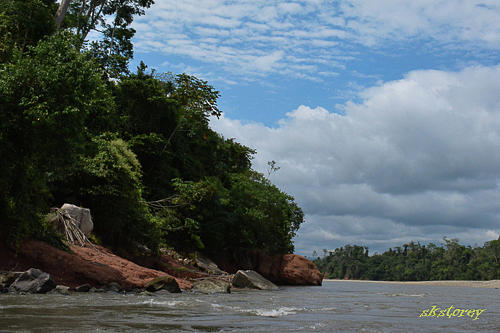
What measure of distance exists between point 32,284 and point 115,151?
33.9 ft

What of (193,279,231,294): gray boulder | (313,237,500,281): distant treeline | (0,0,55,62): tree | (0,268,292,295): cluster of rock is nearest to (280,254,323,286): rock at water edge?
(0,268,292,295): cluster of rock

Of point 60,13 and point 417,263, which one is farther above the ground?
point 60,13

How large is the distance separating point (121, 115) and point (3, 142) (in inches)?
673

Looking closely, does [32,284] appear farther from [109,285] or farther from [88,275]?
[109,285]

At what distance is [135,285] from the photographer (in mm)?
15867

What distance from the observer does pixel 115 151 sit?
2166 centimetres

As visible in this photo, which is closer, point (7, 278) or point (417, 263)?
point (7, 278)

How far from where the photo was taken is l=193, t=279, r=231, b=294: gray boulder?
18656mm

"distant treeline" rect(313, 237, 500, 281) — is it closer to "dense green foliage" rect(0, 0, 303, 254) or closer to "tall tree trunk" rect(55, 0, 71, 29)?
"dense green foliage" rect(0, 0, 303, 254)

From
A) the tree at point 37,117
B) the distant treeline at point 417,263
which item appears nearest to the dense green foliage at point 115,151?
the tree at point 37,117

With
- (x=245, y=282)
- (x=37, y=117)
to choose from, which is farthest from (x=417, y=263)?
(x=37, y=117)

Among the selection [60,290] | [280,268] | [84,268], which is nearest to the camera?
[60,290]

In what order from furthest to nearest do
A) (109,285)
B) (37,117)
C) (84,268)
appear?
(84,268) < (109,285) < (37,117)

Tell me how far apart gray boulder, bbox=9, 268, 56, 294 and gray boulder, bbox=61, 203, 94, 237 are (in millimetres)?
6365
